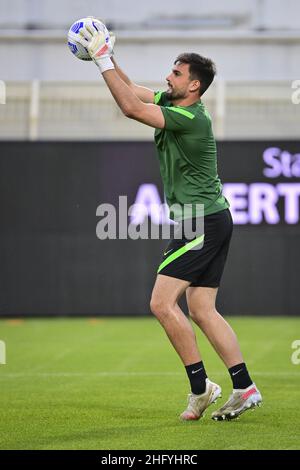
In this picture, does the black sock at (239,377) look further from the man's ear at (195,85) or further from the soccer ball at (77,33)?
the soccer ball at (77,33)

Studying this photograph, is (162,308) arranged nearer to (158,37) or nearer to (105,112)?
(105,112)

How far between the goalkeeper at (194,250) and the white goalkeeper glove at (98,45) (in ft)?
0.07

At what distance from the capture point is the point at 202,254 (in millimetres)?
7293

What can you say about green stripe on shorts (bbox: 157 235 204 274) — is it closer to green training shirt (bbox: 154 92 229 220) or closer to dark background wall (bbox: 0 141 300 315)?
green training shirt (bbox: 154 92 229 220)

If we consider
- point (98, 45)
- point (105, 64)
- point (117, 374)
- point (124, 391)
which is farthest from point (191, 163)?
point (117, 374)

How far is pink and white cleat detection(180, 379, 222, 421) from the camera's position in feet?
23.6

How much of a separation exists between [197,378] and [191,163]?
1.43 metres

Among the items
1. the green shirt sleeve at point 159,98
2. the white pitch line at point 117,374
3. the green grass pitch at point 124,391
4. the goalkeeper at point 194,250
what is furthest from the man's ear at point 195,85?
the white pitch line at point 117,374

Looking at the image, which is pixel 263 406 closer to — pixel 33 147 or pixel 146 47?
pixel 33 147

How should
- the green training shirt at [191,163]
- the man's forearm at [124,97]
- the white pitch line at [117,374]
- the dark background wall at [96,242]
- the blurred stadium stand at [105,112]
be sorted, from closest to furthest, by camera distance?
the man's forearm at [124,97], the green training shirt at [191,163], the white pitch line at [117,374], the dark background wall at [96,242], the blurred stadium stand at [105,112]

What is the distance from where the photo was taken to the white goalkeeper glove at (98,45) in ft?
22.8

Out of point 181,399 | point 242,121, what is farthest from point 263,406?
point 242,121

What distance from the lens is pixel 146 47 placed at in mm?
22281
